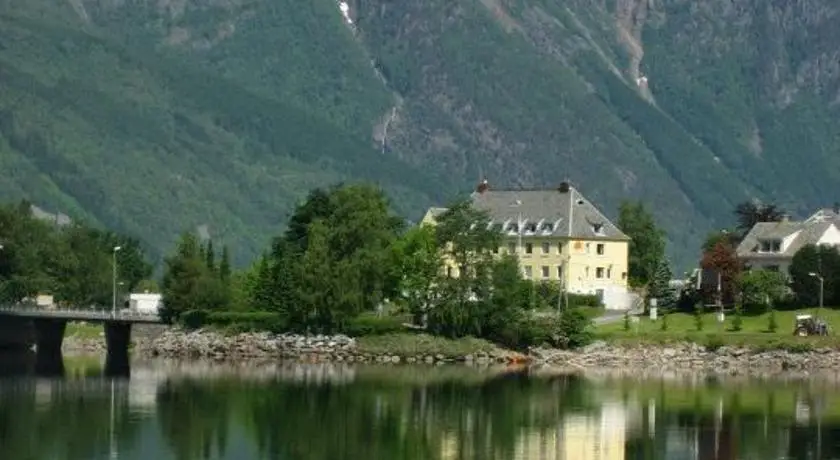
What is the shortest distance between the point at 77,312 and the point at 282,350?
19.5 metres

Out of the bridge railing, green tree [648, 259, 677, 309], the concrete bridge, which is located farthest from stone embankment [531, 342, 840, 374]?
the bridge railing

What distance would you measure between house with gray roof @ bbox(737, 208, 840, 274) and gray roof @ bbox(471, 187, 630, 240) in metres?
12.4

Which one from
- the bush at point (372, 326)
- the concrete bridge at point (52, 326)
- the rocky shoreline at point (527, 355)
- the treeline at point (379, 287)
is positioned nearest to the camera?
the rocky shoreline at point (527, 355)

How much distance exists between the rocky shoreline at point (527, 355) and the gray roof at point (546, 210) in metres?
31.3

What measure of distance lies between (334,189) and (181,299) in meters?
13.1

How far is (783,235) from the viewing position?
16512cm

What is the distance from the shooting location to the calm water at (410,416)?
85375 millimetres

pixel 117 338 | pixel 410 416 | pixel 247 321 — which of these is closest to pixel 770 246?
pixel 247 321

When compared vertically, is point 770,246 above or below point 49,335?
above

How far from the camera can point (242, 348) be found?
475ft

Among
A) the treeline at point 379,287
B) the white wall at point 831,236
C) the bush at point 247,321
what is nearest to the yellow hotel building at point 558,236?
the white wall at point 831,236

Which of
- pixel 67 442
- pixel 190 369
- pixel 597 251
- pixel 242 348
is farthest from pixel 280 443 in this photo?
pixel 597 251

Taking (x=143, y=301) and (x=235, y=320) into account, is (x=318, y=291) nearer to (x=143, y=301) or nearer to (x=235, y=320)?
(x=235, y=320)

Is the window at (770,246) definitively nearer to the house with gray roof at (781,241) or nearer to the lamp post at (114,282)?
the house with gray roof at (781,241)
